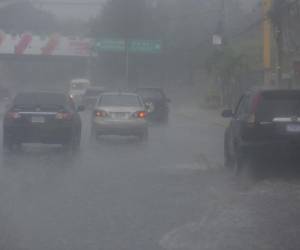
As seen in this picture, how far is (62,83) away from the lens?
89500 mm

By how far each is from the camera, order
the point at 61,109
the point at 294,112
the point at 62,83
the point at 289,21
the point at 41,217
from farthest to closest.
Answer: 1. the point at 62,83
2. the point at 289,21
3. the point at 61,109
4. the point at 294,112
5. the point at 41,217

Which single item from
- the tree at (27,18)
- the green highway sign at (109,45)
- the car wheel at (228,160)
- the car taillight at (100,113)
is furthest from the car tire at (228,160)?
the tree at (27,18)

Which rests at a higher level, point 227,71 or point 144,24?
point 144,24

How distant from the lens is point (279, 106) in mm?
14898

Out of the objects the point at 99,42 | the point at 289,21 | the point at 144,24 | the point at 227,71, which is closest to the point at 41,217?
Answer: the point at 289,21

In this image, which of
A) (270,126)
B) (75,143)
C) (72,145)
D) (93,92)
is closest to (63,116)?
(72,145)

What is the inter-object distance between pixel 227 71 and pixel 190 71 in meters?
25.5

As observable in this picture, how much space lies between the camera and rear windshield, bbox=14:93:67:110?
68.5ft

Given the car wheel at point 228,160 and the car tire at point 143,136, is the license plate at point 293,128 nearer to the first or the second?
the car wheel at point 228,160

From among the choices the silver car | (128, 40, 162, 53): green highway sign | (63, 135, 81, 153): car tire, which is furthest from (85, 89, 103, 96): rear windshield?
(63, 135, 81, 153): car tire

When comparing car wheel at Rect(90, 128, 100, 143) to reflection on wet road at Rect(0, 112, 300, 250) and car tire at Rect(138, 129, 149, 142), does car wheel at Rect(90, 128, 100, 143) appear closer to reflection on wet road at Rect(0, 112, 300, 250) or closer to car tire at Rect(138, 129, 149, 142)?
car tire at Rect(138, 129, 149, 142)

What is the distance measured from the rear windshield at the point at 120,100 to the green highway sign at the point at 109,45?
4006 cm

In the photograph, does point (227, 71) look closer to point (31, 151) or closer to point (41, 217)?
point (31, 151)

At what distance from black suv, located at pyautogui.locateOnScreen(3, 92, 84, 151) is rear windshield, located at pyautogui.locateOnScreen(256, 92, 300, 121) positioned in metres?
7.14
